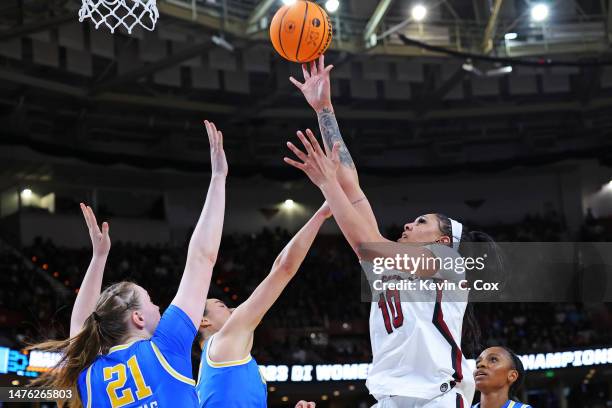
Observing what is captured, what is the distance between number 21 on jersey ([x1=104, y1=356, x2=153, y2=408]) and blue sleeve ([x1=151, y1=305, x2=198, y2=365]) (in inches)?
4.1

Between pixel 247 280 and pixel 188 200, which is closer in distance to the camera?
pixel 247 280

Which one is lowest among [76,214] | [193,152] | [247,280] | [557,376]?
[557,376]

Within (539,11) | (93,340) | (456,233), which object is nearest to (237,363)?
(93,340)

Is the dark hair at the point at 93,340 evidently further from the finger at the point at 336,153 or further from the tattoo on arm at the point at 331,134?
the tattoo on arm at the point at 331,134

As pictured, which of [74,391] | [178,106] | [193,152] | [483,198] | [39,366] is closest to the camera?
[74,391]

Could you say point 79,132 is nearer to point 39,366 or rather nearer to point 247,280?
point 247,280

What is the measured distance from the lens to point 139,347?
2762 millimetres

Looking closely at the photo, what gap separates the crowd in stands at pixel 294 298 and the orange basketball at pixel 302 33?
11709 millimetres

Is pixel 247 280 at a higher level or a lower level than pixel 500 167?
lower

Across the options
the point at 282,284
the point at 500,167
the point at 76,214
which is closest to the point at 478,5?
the point at 500,167

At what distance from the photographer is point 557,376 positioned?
1962 cm

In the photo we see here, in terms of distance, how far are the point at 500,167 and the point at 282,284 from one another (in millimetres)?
22021

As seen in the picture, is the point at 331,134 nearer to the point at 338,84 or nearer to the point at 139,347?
the point at 139,347

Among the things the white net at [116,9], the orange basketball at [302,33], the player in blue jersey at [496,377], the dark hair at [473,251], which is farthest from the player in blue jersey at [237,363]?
the white net at [116,9]
